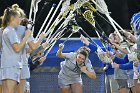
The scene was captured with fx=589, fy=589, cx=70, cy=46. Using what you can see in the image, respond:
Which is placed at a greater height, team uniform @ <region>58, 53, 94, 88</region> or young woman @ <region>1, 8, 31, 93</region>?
young woman @ <region>1, 8, 31, 93</region>

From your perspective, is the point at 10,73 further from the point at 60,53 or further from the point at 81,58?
the point at 60,53

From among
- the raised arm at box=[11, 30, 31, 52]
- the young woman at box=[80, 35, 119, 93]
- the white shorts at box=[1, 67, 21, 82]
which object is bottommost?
the young woman at box=[80, 35, 119, 93]

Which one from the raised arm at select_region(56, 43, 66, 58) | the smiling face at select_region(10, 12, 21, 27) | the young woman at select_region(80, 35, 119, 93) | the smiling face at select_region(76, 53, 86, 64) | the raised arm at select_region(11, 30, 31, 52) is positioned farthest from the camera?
the young woman at select_region(80, 35, 119, 93)

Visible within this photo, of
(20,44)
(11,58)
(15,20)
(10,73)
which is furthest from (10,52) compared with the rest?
(15,20)

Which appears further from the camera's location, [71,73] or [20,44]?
[71,73]

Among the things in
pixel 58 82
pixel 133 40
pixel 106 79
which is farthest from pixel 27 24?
pixel 106 79

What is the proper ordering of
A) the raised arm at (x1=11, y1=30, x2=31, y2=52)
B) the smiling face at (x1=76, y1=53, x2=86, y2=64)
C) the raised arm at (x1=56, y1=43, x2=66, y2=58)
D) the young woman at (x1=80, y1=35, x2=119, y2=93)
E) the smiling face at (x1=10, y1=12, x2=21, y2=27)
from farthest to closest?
the young woman at (x1=80, y1=35, x2=119, y2=93), the raised arm at (x1=56, y1=43, x2=66, y2=58), the smiling face at (x1=76, y1=53, x2=86, y2=64), the smiling face at (x1=10, y1=12, x2=21, y2=27), the raised arm at (x1=11, y1=30, x2=31, y2=52)

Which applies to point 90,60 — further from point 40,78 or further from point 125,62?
point 125,62

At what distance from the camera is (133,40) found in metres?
10.7

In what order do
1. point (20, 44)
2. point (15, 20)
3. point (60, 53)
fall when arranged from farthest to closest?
point (60, 53), point (15, 20), point (20, 44)

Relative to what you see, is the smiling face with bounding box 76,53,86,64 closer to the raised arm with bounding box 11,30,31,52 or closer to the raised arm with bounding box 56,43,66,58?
the raised arm with bounding box 56,43,66,58

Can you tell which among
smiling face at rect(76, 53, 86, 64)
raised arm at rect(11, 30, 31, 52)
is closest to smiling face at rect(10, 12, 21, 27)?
raised arm at rect(11, 30, 31, 52)

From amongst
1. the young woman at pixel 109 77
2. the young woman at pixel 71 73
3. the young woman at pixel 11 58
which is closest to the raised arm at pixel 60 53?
the young woman at pixel 71 73

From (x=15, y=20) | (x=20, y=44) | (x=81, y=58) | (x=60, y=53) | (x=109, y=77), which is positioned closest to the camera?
(x=20, y=44)
